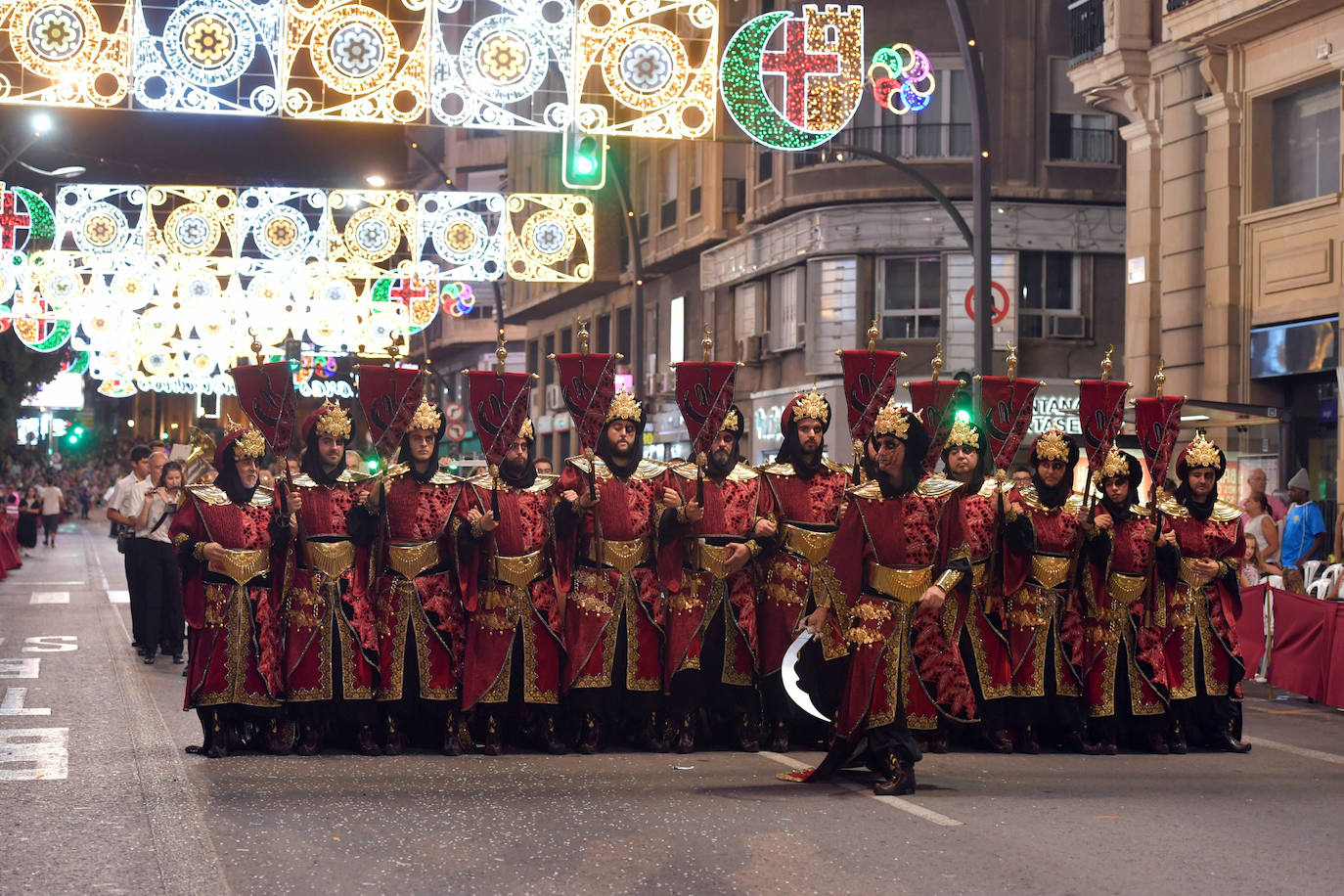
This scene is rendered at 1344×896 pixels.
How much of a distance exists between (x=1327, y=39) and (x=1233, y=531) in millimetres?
11008

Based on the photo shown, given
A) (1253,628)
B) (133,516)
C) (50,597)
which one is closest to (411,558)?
(133,516)

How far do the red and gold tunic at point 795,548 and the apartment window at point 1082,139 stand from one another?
22.4 meters

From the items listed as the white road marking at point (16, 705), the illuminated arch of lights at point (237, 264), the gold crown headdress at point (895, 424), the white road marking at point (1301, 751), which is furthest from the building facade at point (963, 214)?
the gold crown headdress at point (895, 424)

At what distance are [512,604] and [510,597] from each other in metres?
0.04

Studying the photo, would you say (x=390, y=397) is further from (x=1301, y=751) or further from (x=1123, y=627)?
(x=1301, y=751)

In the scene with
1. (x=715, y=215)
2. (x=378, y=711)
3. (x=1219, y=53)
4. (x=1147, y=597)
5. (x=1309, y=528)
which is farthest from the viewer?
(x=715, y=215)

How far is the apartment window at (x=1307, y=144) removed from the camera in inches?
837

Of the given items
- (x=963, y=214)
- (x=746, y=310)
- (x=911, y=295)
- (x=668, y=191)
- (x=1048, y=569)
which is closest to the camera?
(x=1048, y=569)

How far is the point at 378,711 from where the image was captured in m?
10.8

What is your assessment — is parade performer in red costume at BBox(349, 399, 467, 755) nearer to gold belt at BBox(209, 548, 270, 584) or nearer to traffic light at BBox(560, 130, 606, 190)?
gold belt at BBox(209, 548, 270, 584)

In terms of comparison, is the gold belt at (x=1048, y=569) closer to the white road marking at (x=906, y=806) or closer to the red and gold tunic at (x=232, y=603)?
the white road marking at (x=906, y=806)

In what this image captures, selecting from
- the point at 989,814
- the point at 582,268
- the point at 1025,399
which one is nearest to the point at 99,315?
the point at 582,268

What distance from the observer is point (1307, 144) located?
21750 millimetres

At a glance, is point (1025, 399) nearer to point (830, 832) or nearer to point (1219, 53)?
point (830, 832)
